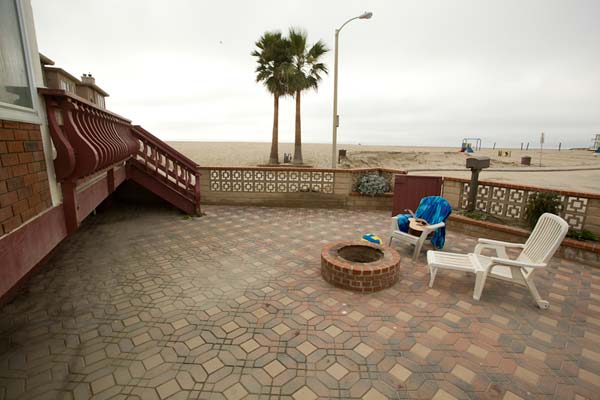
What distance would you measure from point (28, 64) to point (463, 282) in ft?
19.1

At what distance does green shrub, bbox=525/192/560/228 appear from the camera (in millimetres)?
5941

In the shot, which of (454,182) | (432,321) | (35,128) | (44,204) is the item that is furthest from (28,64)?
(454,182)

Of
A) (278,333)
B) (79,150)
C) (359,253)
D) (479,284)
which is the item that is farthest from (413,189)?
(79,150)

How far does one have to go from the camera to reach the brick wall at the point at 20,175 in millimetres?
1964

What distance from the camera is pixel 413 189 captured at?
8.01 meters

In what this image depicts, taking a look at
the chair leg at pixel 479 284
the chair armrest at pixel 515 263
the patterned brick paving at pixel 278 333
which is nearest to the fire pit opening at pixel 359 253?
the patterned brick paving at pixel 278 333

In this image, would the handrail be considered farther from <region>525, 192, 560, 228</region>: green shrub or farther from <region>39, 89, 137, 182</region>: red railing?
<region>525, 192, 560, 228</region>: green shrub

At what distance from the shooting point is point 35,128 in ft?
7.84

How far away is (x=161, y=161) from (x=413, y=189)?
6981 mm

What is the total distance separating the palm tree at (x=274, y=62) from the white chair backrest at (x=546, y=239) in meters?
17.8

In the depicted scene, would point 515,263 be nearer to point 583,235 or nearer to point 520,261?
point 520,261

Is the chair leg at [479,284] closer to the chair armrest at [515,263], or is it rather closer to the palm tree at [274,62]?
the chair armrest at [515,263]

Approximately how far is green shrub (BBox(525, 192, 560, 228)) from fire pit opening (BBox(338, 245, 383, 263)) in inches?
152

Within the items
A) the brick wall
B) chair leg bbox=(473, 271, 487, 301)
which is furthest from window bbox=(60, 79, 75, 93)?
chair leg bbox=(473, 271, 487, 301)
